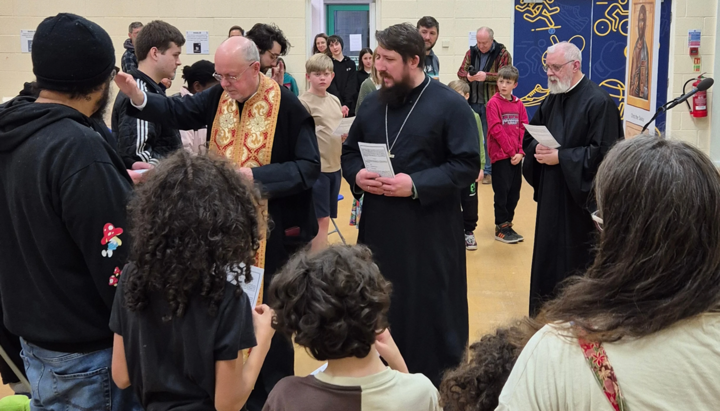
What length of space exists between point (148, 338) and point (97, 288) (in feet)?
0.90

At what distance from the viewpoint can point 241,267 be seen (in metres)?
1.74

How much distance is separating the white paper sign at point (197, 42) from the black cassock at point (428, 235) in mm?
6743

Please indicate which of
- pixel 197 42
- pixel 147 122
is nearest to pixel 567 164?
pixel 147 122

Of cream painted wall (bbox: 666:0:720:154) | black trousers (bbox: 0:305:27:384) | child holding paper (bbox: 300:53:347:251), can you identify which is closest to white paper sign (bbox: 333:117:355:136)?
child holding paper (bbox: 300:53:347:251)

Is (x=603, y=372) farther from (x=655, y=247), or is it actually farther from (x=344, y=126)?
(x=344, y=126)

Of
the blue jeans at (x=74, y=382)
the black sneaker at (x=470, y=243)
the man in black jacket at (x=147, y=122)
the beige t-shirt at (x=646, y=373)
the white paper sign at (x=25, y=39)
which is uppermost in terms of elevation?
the white paper sign at (x=25, y=39)

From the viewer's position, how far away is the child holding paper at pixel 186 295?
164 cm

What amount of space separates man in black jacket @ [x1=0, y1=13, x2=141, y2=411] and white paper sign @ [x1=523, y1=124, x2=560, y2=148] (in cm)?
246

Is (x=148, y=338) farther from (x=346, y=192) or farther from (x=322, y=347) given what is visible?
(x=346, y=192)

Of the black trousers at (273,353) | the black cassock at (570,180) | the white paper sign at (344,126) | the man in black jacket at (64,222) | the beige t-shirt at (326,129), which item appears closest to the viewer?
the man in black jacket at (64,222)

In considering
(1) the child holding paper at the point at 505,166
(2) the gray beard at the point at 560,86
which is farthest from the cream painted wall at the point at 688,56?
(2) the gray beard at the point at 560,86

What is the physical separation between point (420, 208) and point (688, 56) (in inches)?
206

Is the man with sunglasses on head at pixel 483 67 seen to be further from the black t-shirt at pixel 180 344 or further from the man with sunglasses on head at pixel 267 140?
the black t-shirt at pixel 180 344

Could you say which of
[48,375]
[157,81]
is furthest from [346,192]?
[48,375]
